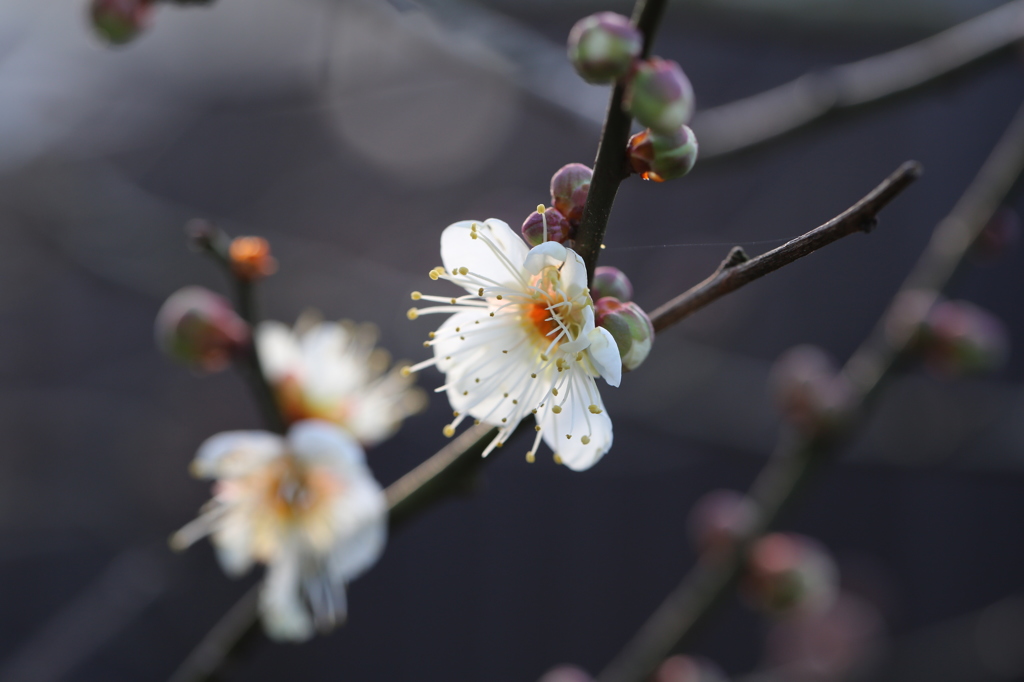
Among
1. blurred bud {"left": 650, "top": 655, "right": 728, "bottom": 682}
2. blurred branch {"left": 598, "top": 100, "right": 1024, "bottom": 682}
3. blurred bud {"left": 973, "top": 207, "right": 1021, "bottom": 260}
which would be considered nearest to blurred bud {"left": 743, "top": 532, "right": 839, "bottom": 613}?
blurred branch {"left": 598, "top": 100, "right": 1024, "bottom": 682}

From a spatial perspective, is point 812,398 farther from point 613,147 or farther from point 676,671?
point 613,147

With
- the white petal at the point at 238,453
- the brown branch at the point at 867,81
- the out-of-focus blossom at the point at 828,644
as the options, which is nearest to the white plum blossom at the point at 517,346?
the white petal at the point at 238,453

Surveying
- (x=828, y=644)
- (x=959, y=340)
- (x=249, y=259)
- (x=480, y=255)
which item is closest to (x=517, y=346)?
(x=480, y=255)

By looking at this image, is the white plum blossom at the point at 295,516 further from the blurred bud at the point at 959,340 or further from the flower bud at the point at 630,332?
the blurred bud at the point at 959,340

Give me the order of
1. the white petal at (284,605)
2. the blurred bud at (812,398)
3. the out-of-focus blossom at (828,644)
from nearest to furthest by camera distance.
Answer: the white petal at (284,605) → the blurred bud at (812,398) → the out-of-focus blossom at (828,644)

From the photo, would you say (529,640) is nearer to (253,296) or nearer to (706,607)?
(706,607)

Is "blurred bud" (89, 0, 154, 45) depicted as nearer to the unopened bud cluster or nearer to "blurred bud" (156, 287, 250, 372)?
"blurred bud" (156, 287, 250, 372)
